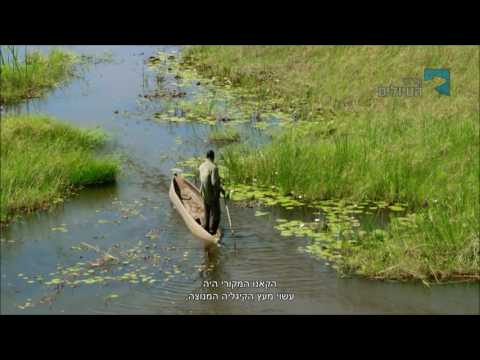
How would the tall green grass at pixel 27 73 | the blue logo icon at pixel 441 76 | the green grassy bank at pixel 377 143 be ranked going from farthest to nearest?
1. the tall green grass at pixel 27 73
2. the blue logo icon at pixel 441 76
3. the green grassy bank at pixel 377 143

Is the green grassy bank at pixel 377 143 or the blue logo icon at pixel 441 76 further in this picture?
the blue logo icon at pixel 441 76

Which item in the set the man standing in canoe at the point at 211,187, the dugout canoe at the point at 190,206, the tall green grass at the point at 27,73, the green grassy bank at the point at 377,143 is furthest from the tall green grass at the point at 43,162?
the tall green grass at the point at 27,73

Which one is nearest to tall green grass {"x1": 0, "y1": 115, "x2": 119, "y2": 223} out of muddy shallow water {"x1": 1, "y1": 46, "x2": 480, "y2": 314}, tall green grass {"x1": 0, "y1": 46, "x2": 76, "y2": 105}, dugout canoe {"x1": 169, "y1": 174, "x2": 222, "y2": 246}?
muddy shallow water {"x1": 1, "y1": 46, "x2": 480, "y2": 314}

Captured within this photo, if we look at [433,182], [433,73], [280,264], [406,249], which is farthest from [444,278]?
[433,73]

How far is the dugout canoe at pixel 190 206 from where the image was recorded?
45.7ft

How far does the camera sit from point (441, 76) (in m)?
21.4

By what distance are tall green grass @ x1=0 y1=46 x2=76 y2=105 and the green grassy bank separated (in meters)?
4.19

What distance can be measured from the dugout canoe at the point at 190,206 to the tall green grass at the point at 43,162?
5.56 ft

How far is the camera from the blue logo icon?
67.8ft

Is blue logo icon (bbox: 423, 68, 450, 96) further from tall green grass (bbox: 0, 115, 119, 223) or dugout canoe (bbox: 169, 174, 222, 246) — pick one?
tall green grass (bbox: 0, 115, 119, 223)

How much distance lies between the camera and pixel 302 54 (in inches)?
971

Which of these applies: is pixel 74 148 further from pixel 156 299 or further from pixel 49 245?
pixel 156 299

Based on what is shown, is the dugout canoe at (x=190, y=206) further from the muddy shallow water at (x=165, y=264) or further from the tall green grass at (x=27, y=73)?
the tall green grass at (x=27, y=73)

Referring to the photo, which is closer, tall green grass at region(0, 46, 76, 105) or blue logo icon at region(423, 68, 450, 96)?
blue logo icon at region(423, 68, 450, 96)
